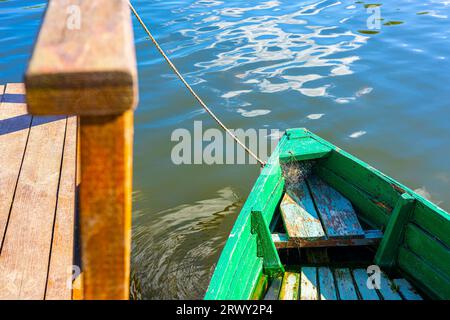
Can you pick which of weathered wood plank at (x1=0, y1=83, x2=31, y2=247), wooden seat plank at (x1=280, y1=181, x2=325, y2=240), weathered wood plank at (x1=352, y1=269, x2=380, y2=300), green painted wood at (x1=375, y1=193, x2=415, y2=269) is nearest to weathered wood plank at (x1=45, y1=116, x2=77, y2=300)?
weathered wood plank at (x1=0, y1=83, x2=31, y2=247)

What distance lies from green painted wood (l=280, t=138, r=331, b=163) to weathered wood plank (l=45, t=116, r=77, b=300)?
2.01 metres

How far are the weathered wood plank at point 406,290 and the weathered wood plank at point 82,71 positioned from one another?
318cm

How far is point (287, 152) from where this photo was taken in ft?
15.1

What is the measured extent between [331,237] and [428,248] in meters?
0.82

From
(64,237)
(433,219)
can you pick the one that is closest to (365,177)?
(433,219)

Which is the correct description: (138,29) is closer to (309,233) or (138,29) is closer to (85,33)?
(309,233)

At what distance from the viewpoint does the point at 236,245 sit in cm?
331

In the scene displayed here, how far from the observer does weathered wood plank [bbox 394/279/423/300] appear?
3469 millimetres

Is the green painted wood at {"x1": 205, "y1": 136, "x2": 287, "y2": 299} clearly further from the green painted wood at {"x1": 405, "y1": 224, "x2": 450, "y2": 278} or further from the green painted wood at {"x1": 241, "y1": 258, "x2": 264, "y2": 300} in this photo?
the green painted wood at {"x1": 405, "y1": 224, "x2": 450, "y2": 278}

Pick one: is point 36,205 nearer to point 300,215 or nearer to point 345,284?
point 300,215

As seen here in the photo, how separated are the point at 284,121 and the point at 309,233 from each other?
342cm

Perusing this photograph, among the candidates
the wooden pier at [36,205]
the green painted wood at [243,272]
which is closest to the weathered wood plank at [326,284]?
the green painted wood at [243,272]
